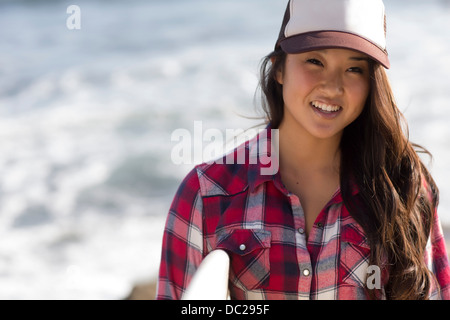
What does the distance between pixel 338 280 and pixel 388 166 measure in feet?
1.57

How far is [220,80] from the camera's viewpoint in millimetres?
8258

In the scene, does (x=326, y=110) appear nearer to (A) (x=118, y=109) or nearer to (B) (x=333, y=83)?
(B) (x=333, y=83)

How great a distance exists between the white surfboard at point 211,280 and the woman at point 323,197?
0.33 ft

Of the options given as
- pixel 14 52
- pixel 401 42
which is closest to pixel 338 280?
pixel 401 42

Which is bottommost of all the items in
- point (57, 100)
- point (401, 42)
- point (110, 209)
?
point (110, 209)

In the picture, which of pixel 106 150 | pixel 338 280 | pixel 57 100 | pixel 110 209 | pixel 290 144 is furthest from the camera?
pixel 57 100

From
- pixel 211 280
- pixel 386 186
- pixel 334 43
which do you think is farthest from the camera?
pixel 386 186

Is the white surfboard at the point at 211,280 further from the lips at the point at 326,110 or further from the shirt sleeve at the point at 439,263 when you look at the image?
the shirt sleeve at the point at 439,263

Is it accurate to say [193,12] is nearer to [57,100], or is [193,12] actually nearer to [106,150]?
[57,100]

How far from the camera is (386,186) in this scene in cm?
213

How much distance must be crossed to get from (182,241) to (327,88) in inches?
28.2

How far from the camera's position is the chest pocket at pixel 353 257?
2.01 meters

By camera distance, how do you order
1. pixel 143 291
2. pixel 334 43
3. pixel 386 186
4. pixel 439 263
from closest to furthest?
pixel 334 43
pixel 386 186
pixel 439 263
pixel 143 291

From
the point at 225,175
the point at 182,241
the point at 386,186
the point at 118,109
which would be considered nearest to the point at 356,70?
the point at 386,186
